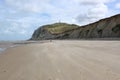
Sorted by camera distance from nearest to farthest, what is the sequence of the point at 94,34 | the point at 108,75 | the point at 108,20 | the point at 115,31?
the point at 108,75, the point at 115,31, the point at 108,20, the point at 94,34

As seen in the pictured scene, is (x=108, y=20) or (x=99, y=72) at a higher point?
(x=108, y=20)

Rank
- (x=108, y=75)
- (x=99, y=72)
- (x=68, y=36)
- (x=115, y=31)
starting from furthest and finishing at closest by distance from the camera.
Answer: (x=68, y=36), (x=115, y=31), (x=99, y=72), (x=108, y=75)

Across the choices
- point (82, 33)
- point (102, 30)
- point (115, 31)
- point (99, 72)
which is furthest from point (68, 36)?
point (99, 72)

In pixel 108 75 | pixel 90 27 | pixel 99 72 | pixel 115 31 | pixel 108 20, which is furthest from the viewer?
pixel 90 27

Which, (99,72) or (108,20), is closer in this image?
(99,72)

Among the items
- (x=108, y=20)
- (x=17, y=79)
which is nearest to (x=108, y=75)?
(x=17, y=79)

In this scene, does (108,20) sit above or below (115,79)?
above

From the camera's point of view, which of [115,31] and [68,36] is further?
[68,36]

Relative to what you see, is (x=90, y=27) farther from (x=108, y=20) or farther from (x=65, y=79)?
(x=65, y=79)

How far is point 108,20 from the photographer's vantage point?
55594 mm

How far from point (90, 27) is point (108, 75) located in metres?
61.9

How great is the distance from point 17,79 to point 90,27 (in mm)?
62131

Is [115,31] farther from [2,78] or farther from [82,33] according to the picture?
[2,78]

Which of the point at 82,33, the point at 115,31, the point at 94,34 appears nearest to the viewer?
the point at 115,31
